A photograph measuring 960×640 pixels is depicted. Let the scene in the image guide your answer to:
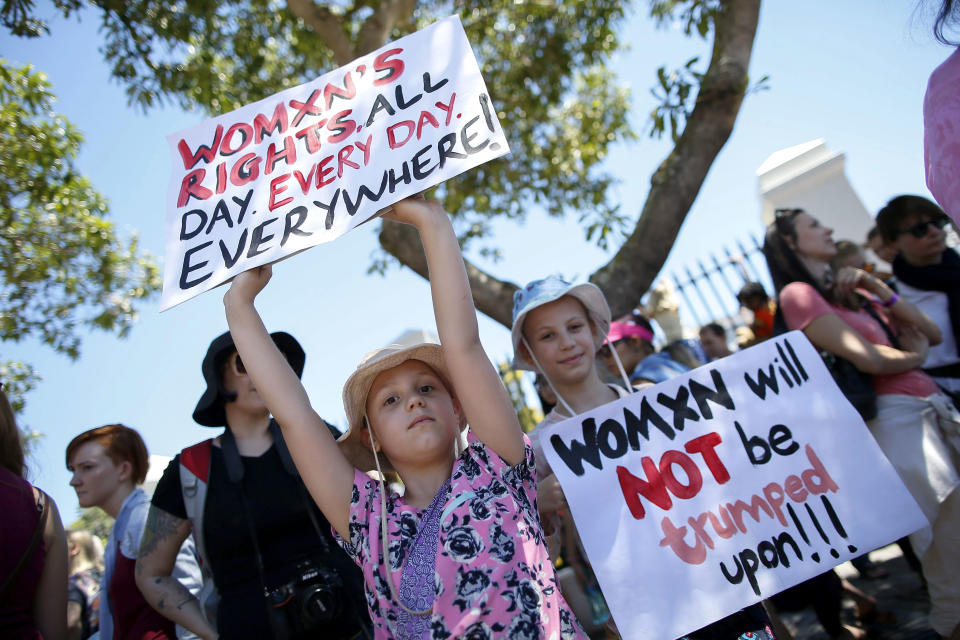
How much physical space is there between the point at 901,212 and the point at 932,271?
0.34 m

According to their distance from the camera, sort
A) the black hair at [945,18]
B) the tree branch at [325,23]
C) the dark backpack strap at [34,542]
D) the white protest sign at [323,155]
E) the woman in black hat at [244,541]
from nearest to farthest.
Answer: the black hair at [945,18], the white protest sign at [323,155], the dark backpack strap at [34,542], the woman in black hat at [244,541], the tree branch at [325,23]

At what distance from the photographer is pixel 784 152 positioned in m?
11.9

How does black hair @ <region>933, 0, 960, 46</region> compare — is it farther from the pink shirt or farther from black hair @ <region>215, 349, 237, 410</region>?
black hair @ <region>215, 349, 237, 410</region>

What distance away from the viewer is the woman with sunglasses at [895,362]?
242 centimetres

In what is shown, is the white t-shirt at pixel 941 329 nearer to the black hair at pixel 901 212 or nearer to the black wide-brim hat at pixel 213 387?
the black hair at pixel 901 212

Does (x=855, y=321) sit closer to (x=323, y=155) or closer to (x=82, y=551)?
(x=323, y=155)

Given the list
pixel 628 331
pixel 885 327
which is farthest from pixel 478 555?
pixel 628 331

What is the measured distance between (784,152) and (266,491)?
1225 cm

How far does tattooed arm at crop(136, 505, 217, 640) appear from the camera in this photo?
2.38 meters

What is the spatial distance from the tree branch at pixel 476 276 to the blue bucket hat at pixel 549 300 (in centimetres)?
221

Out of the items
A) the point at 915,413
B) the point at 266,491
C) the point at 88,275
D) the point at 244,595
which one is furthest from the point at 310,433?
the point at 88,275

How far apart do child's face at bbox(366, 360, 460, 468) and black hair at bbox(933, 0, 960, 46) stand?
1626 millimetres

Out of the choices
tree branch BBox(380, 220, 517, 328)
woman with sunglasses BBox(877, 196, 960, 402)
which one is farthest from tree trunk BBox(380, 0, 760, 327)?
woman with sunglasses BBox(877, 196, 960, 402)

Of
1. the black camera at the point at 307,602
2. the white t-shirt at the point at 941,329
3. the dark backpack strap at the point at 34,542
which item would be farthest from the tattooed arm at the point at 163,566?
the white t-shirt at the point at 941,329
